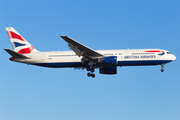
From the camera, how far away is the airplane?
140 feet

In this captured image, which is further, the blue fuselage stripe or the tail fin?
the tail fin

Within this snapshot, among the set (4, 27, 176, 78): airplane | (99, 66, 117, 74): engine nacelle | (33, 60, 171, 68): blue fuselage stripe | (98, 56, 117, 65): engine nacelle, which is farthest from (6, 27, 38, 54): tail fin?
(98, 56, 117, 65): engine nacelle

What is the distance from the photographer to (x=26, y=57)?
149 ft

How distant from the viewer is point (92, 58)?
43281mm

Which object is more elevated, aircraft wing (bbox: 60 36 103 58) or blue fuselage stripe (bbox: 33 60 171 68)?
A: aircraft wing (bbox: 60 36 103 58)

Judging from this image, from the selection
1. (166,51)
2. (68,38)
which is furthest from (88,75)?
(166,51)

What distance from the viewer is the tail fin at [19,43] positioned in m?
47.7

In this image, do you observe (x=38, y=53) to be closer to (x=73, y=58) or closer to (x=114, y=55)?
(x=73, y=58)

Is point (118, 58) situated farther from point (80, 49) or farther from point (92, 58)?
point (80, 49)

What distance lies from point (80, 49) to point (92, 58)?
288cm

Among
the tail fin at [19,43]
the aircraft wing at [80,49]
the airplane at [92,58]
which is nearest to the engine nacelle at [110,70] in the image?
the airplane at [92,58]

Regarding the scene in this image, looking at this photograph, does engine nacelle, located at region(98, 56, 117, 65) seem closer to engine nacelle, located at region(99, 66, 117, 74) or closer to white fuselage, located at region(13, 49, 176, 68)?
white fuselage, located at region(13, 49, 176, 68)

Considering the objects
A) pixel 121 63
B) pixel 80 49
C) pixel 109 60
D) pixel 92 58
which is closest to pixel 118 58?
pixel 121 63

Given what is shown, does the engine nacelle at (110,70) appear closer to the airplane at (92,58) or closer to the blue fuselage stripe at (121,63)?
the airplane at (92,58)
